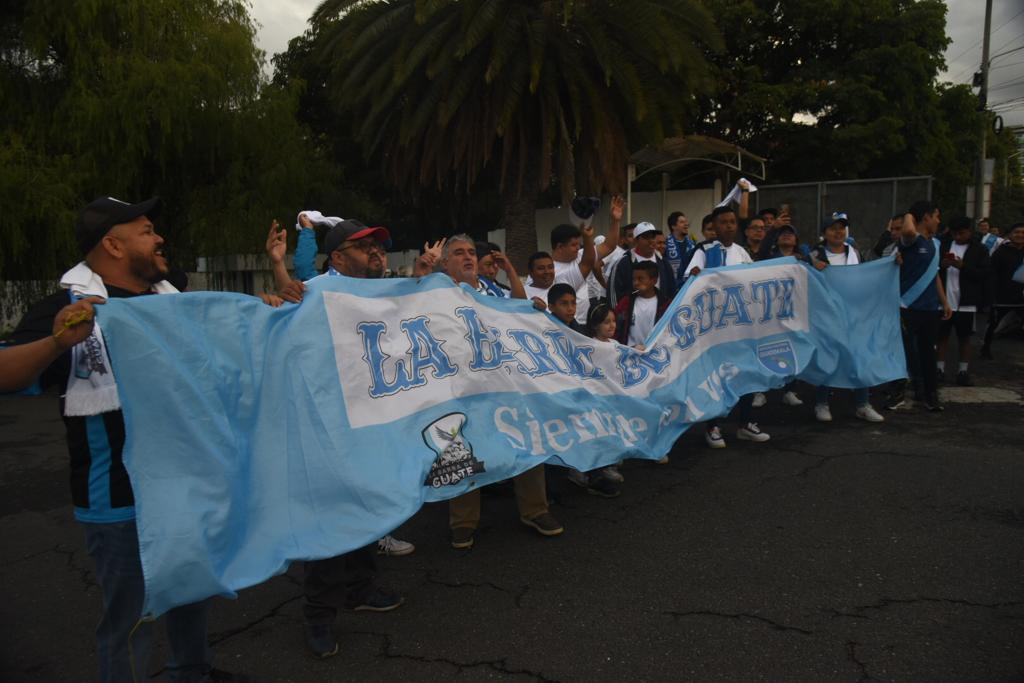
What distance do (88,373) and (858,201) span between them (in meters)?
15.8

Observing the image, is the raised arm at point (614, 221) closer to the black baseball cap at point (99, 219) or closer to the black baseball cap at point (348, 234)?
the black baseball cap at point (348, 234)

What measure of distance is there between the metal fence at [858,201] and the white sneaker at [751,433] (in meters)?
10.1

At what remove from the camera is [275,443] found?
3.23m

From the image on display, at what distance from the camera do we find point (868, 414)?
7066mm

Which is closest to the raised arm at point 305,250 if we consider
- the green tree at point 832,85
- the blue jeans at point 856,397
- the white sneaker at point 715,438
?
the white sneaker at point 715,438

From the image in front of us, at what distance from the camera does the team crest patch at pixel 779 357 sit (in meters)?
6.57

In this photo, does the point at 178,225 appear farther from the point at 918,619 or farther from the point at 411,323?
the point at 918,619

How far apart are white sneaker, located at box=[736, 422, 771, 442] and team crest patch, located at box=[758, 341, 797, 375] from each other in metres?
0.51

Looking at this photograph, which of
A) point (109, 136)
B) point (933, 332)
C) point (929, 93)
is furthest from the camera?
point (929, 93)

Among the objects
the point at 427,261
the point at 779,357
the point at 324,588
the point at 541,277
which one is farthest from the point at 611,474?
the point at 324,588

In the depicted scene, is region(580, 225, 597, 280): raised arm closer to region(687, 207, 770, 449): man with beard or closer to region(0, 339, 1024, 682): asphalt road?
region(687, 207, 770, 449): man with beard

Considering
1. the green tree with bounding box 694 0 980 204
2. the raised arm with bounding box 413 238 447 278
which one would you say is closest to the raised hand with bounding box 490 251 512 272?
the raised arm with bounding box 413 238 447 278

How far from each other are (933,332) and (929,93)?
75.8ft

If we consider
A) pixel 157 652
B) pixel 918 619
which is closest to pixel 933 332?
A: pixel 918 619
